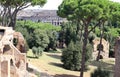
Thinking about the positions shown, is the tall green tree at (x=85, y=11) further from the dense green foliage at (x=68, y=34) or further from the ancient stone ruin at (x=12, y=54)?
the dense green foliage at (x=68, y=34)

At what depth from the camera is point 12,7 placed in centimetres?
2808

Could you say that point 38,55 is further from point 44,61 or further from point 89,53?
point 89,53

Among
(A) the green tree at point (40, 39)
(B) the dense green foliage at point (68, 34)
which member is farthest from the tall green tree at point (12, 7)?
(B) the dense green foliage at point (68, 34)

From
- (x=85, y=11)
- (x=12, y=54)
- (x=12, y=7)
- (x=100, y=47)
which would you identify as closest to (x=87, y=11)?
(x=85, y=11)

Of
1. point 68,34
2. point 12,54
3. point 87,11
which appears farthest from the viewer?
point 68,34

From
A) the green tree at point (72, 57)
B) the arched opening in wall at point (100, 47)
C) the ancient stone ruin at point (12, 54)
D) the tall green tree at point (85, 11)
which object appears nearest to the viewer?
the ancient stone ruin at point (12, 54)

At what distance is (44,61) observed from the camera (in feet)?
92.7

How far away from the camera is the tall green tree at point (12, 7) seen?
2698 centimetres

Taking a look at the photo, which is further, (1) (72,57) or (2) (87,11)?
(1) (72,57)

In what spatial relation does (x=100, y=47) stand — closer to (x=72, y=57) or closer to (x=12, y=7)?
(x=72, y=57)

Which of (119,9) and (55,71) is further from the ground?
(119,9)

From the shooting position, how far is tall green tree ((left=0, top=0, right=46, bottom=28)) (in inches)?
1062

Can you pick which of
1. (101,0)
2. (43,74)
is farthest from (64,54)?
(101,0)

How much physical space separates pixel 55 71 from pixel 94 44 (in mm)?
11344
